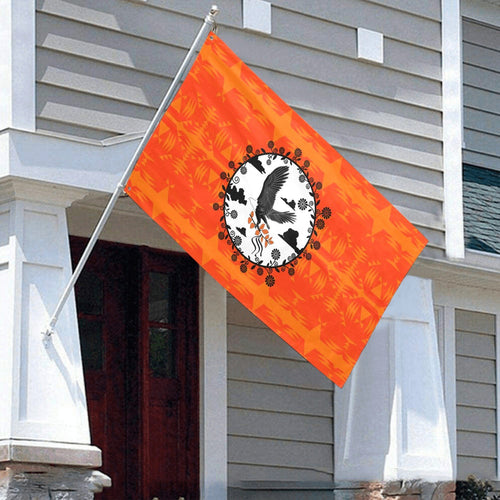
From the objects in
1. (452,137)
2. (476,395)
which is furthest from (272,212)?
(476,395)

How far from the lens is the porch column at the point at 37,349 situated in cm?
698

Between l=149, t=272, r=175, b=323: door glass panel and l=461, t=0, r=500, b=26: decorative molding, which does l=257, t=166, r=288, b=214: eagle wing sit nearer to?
l=149, t=272, r=175, b=323: door glass panel

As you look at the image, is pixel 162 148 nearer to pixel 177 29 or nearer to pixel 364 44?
pixel 177 29

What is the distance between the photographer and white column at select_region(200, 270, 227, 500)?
890 centimetres

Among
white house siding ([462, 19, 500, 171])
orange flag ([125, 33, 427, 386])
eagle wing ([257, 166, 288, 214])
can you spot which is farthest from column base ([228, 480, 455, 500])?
white house siding ([462, 19, 500, 171])

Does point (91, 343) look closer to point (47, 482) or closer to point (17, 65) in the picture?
point (47, 482)

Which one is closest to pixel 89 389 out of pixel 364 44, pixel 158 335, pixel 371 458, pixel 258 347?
pixel 158 335

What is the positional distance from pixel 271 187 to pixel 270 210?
0.13 metres

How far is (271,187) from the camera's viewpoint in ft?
24.4

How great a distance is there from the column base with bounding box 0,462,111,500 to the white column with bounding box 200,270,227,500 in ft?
5.95

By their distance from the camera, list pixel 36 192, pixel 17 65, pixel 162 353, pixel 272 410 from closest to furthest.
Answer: pixel 36 192 < pixel 17 65 < pixel 162 353 < pixel 272 410

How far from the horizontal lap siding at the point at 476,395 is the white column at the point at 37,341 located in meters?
4.13

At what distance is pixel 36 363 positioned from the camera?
7.14m

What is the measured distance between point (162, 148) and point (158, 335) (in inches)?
86.3
